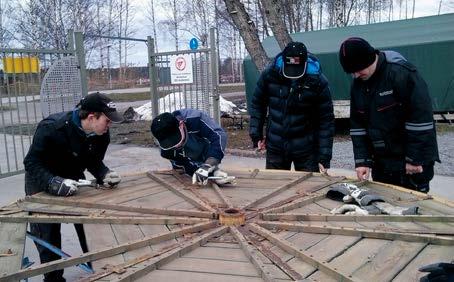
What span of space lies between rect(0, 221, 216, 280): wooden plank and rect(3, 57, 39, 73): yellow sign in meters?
5.43

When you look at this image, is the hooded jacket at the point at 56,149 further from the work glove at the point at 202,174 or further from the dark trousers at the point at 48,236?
the work glove at the point at 202,174

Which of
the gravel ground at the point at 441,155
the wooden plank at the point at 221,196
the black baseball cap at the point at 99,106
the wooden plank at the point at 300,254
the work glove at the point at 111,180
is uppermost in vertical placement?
the black baseball cap at the point at 99,106

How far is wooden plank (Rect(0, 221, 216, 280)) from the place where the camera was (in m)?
1.91

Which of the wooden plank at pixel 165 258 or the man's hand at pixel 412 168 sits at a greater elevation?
the man's hand at pixel 412 168

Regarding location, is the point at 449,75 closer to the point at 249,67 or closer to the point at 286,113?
the point at 249,67

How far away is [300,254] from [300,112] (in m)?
1.92

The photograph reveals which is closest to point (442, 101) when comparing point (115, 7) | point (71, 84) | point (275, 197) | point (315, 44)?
point (315, 44)

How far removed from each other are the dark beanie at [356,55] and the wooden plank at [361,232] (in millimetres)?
1188

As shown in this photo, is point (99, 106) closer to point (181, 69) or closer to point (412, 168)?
point (412, 168)

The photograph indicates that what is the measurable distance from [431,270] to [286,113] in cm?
231

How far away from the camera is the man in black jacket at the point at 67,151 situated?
3.07 meters

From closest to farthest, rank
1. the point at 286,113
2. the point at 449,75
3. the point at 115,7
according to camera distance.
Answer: the point at 286,113
the point at 449,75
the point at 115,7

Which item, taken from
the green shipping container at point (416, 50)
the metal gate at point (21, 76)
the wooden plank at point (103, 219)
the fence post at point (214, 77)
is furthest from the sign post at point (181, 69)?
the wooden plank at point (103, 219)

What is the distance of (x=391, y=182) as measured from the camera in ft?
11.4
